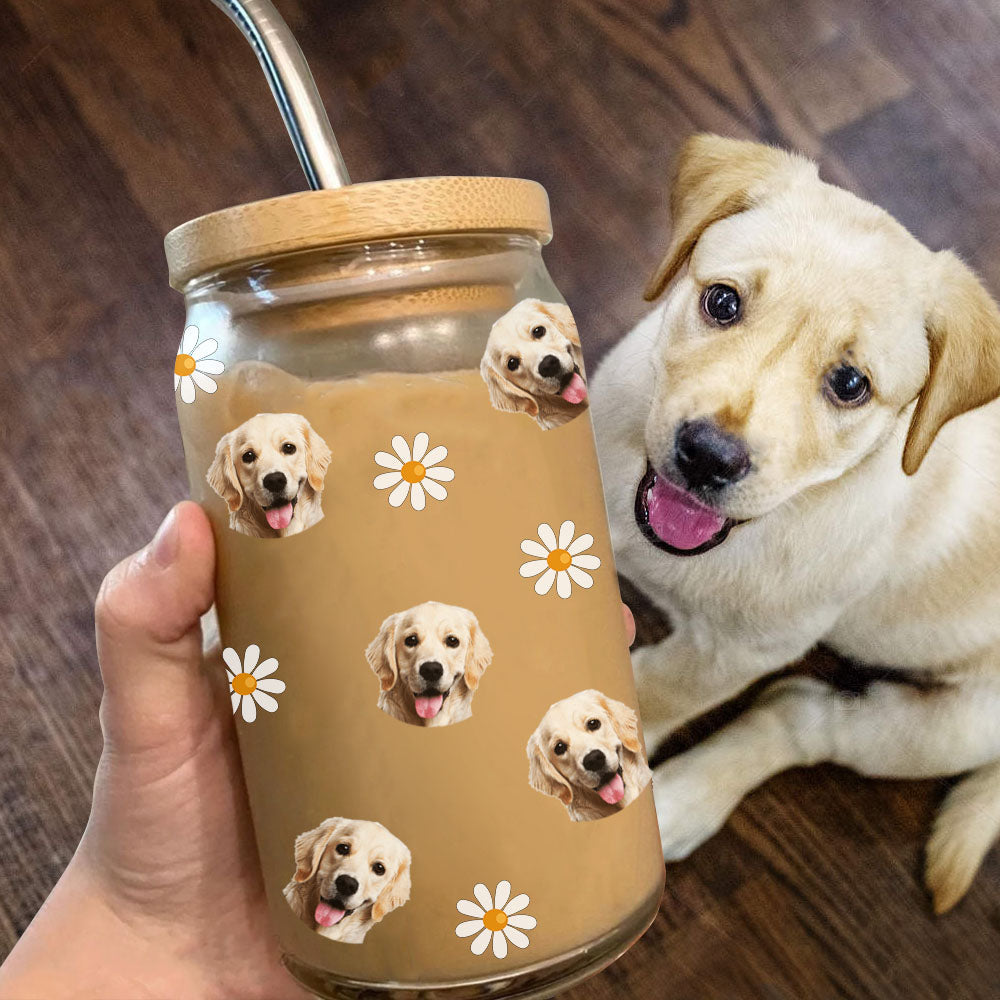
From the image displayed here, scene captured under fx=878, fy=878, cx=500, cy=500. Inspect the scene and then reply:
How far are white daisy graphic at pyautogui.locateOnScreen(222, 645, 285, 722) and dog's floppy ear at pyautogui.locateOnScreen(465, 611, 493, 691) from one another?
0.48ft

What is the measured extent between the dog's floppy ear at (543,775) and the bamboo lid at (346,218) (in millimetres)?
385

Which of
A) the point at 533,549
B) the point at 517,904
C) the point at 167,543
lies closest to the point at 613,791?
the point at 517,904

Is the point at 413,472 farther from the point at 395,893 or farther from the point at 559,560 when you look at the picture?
the point at 395,893

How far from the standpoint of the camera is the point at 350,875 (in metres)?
0.66

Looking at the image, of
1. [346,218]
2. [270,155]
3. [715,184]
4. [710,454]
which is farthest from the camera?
[270,155]

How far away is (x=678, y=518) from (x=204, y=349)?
0.60m

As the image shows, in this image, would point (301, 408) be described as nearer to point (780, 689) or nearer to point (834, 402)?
point (834, 402)

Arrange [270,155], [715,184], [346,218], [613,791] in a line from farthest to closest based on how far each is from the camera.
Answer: [270,155] → [715,184] → [613,791] → [346,218]

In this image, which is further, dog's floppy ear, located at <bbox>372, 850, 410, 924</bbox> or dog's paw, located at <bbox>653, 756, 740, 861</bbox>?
dog's paw, located at <bbox>653, 756, 740, 861</bbox>

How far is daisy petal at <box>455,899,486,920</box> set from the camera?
0.66 metres

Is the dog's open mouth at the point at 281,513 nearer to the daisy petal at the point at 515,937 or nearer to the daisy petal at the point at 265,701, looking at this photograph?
the daisy petal at the point at 265,701

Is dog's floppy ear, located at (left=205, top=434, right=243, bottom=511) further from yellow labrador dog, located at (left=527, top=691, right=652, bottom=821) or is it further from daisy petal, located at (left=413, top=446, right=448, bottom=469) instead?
yellow labrador dog, located at (left=527, top=691, right=652, bottom=821)

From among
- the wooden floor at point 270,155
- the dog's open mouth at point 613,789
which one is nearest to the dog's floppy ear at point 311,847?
the dog's open mouth at point 613,789

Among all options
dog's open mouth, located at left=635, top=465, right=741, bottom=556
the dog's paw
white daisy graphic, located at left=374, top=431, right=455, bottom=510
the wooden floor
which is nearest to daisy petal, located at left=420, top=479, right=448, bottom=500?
white daisy graphic, located at left=374, top=431, right=455, bottom=510
